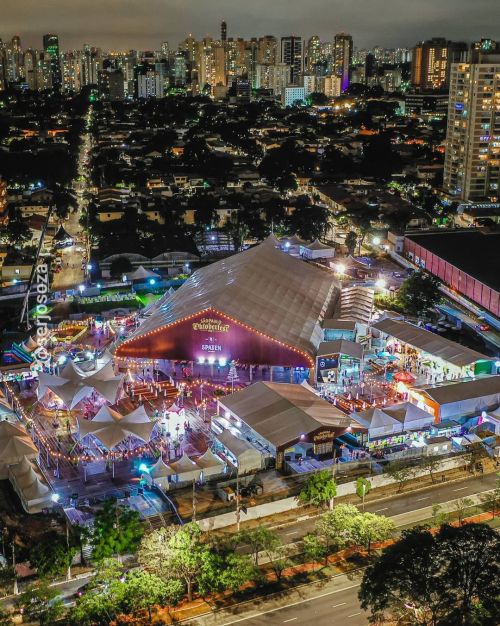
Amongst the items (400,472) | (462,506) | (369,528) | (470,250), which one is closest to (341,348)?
(400,472)

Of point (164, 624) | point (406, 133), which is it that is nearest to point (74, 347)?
point (164, 624)

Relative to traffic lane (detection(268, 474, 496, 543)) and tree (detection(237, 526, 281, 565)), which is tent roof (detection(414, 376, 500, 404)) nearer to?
traffic lane (detection(268, 474, 496, 543))

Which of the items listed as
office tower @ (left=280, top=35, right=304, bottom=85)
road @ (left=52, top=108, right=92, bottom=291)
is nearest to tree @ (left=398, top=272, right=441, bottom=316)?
road @ (left=52, top=108, right=92, bottom=291)

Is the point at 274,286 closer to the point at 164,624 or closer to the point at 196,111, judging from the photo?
the point at 164,624

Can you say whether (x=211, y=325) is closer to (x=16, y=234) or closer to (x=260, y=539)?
(x=260, y=539)

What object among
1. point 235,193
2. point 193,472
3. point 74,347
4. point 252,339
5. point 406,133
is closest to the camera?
point 193,472

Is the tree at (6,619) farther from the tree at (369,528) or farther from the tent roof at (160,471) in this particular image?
the tree at (369,528)

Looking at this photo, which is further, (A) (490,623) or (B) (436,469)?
(B) (436,469)
